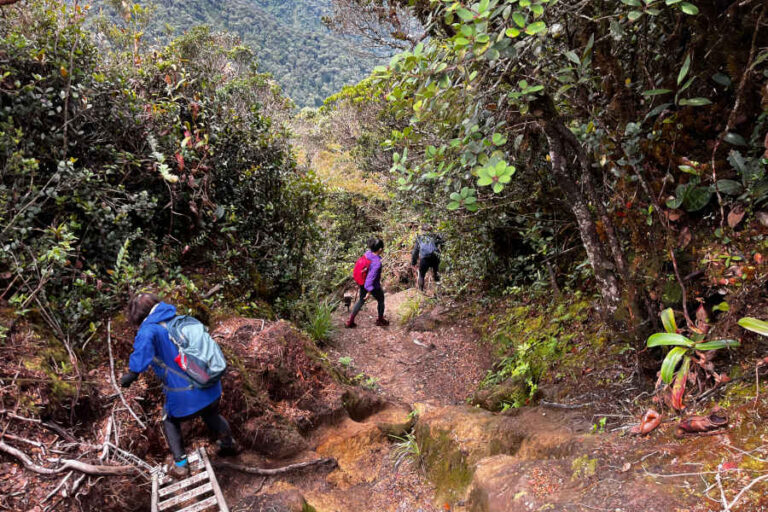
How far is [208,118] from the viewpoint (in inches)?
239

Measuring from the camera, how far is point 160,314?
3373mm

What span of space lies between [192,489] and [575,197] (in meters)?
3.79

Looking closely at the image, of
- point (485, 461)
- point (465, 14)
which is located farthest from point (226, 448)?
point (465, 14)

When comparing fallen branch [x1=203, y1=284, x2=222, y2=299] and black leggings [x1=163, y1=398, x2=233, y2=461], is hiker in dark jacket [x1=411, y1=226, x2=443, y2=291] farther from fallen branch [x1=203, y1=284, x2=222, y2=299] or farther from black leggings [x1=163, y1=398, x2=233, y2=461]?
black leggings [x1=163, y1=398, x2=233, y2=461]

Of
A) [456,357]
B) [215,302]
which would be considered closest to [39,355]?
[215,302]

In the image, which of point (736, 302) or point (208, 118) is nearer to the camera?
point (736, 302)

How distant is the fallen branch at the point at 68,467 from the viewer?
2.78m

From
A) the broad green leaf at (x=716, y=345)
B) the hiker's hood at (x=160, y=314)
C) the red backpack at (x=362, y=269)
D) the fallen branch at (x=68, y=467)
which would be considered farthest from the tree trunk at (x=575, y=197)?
the red backpack at (x=362, y=269)

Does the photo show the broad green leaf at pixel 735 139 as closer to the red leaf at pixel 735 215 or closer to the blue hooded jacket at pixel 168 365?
the red leaf at pixel 735 215

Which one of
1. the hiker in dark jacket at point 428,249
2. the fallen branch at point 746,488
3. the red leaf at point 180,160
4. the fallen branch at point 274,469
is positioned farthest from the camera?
the hiker in dark jacket at point 428,249

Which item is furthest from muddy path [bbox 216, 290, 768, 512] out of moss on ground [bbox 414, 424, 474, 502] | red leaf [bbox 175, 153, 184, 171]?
red leaf [bbox 175, 153, 184, 171]

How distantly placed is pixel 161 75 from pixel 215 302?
3214mm

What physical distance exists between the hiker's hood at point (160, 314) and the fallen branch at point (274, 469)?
4.63ft

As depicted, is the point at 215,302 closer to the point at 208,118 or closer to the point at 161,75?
the point at 208,118
